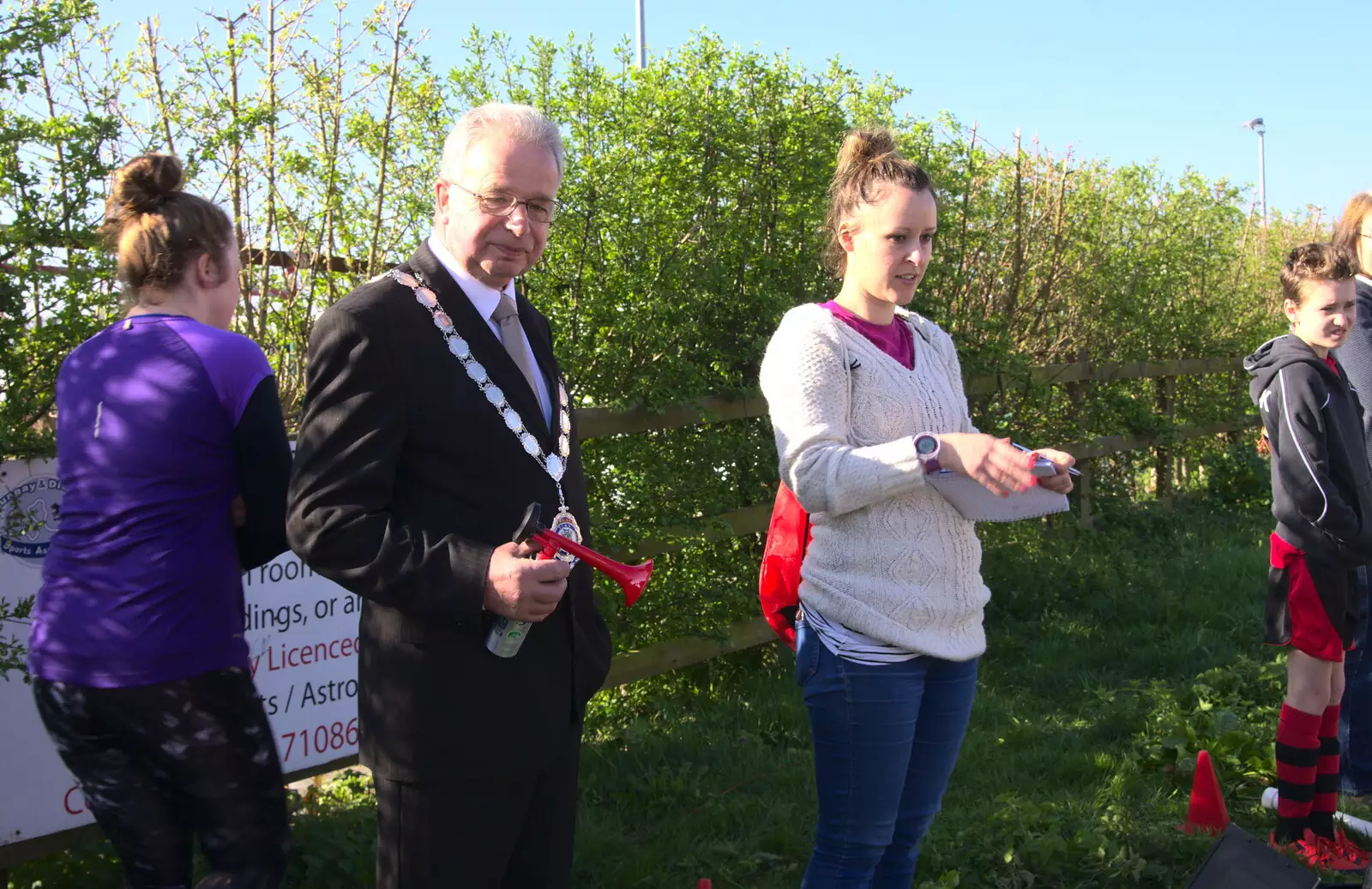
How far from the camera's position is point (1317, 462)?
12.3 feet

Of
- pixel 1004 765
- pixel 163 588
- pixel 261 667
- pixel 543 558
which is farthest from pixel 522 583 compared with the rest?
pixel 1004 765

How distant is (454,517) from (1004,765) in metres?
3.17

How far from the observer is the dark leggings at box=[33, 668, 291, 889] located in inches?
88.1

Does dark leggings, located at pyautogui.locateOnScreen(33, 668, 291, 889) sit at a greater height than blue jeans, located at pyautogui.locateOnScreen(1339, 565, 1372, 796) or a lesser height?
greater

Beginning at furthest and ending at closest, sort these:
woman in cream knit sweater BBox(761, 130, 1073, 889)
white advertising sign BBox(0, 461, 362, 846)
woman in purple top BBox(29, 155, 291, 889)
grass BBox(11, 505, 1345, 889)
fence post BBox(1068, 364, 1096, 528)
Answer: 1. fence post BBox(1068, 364, 1096, 528)
2. grass BBox(11, 505, 1345, 889)
3. white advertising sign BBox(0, 461, 362, 846)
4. woman in cream knit sweater BBox(761, 130, 1073, 889)
5. woman in purple top BBox(29, 155, 291, 889)

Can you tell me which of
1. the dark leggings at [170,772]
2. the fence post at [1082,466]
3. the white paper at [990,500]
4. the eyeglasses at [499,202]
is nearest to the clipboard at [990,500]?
the white paper at [990,500]

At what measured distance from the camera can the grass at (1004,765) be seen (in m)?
3.61

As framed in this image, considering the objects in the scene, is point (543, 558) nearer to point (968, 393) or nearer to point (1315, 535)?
point (1315, 535)

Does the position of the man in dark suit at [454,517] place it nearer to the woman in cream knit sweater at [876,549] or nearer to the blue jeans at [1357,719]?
the woman in cream knit sweater at [876,549]

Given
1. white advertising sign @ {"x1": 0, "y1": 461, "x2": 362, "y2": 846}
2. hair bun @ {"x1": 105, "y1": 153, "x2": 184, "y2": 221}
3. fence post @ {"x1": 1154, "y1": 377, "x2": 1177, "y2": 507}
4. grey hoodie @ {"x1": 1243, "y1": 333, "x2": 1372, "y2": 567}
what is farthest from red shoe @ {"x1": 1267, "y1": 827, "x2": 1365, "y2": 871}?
fence post @ {"x1": 1154, "y1": 377, "x2": 1177, "y2": 507}

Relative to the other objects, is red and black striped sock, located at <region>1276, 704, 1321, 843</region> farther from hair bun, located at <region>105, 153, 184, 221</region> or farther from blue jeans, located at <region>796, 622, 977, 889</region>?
hair bun, located at <region>105, 153, 184, 221</region>

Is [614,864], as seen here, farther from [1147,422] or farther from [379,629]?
[1147,422]

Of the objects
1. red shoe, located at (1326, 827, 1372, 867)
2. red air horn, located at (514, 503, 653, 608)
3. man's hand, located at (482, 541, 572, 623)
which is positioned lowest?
red shoe, located at (1326, 827, 1372, 867)

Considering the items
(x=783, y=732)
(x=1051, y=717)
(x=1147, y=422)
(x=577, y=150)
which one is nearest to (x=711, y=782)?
(x=783, y=732)
